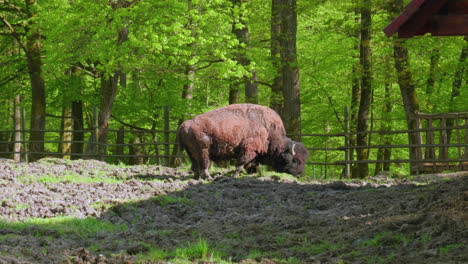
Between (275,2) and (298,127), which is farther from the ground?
(275,2)

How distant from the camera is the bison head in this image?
48.2ft

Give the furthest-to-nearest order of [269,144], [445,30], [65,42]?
1. [65,42]
2. [269,144]
3. [445,30]

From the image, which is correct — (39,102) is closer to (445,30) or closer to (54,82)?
(54,82)

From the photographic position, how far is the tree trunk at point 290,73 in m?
16.7

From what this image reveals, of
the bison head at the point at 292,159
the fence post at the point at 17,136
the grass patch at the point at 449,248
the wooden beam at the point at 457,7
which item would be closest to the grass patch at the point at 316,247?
the grass patch at the point at 449,248

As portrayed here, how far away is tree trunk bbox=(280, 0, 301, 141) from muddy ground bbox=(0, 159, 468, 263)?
13.6 ft

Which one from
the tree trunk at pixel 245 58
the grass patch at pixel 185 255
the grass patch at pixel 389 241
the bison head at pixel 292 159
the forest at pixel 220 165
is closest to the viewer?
the grass patch at pixel 185 255

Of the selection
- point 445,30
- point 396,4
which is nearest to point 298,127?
point 396,4

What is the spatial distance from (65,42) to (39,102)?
16.8ft

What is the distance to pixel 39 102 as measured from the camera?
73.8 feet

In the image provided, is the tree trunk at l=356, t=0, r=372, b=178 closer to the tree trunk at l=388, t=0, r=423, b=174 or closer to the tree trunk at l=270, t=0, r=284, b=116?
the tree trunk at l=388, t=0, r=423, b=174

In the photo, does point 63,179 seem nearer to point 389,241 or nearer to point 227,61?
point 389,241

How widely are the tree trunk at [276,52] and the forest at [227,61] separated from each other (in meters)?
0.05

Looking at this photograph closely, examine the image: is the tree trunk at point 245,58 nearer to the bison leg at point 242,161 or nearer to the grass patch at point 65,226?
the bison leg at point 242,161
